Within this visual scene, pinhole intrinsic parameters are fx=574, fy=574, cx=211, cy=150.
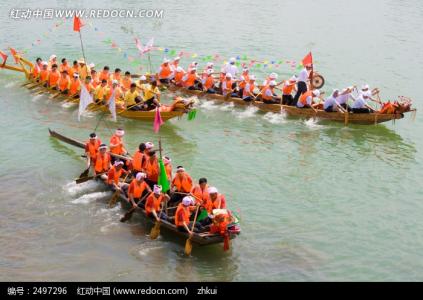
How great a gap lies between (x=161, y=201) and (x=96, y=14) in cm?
2819

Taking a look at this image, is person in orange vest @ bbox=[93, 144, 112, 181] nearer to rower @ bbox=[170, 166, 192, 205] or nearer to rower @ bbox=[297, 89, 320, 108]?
rower @ bbox=[170, 166, 192, 205]

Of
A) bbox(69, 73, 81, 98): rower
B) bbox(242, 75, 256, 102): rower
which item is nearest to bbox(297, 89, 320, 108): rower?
bbox(242, 75, 256, 102): rower

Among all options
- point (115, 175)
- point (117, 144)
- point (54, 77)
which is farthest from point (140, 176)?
point (54, 77)

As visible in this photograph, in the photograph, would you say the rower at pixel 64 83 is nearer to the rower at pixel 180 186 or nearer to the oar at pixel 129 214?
the oar at pixel 129 214

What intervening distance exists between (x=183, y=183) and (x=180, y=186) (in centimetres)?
12

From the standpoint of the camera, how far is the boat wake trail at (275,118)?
22812 millimetres

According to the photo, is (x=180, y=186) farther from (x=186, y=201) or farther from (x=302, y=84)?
(x=302, y=84)

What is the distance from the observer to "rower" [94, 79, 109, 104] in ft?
75.5

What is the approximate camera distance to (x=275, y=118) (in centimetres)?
2303

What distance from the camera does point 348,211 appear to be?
54.3 ft

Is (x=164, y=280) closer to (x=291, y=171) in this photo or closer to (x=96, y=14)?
(x=291, y=171)

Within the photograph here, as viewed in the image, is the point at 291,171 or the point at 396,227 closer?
the point at 396,227

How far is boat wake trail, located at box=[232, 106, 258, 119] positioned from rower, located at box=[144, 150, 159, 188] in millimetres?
7777
